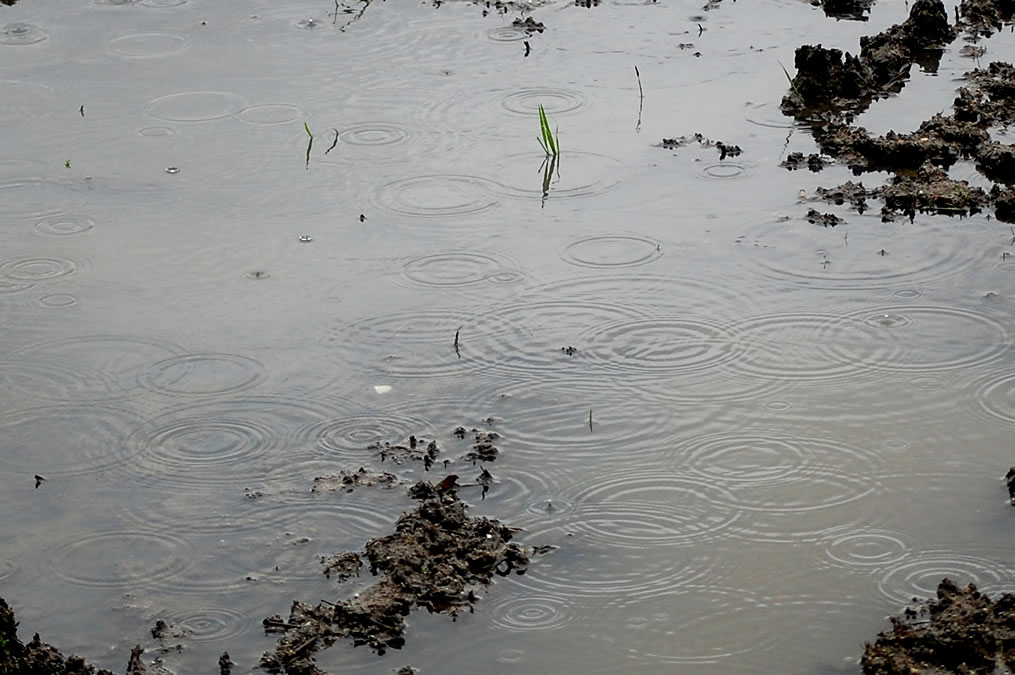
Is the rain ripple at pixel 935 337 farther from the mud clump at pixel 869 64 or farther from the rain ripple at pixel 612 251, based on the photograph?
the mud clump at pixel 869 64

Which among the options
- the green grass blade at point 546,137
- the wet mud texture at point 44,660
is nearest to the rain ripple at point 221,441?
the wet mud texture at point 44,660

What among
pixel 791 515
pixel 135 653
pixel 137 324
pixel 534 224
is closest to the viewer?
pixel 135 653

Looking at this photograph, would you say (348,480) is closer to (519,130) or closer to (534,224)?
(534,224)

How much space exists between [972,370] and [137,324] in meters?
2.74

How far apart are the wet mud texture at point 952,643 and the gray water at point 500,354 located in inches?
3.2

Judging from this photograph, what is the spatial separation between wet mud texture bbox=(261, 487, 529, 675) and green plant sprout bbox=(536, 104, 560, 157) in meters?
2.34

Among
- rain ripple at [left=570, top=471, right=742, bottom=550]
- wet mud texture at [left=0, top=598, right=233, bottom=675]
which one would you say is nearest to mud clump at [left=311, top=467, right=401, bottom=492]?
rain ripple at [left=570, top=471, right=742, bottom=550]

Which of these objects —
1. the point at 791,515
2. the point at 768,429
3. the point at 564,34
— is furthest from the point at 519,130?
the point at 791,515

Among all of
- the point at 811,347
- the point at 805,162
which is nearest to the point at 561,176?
the point at 805,162

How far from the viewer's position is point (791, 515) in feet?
12.2

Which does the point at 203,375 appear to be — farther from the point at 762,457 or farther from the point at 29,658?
the point at 762,457

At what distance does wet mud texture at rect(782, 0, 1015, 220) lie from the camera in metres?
5.51

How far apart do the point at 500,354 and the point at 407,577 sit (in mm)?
1182

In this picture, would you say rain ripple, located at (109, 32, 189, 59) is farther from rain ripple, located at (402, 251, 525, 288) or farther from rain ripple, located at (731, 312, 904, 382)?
rain ripple, located at (731, 312, 904, 382)
